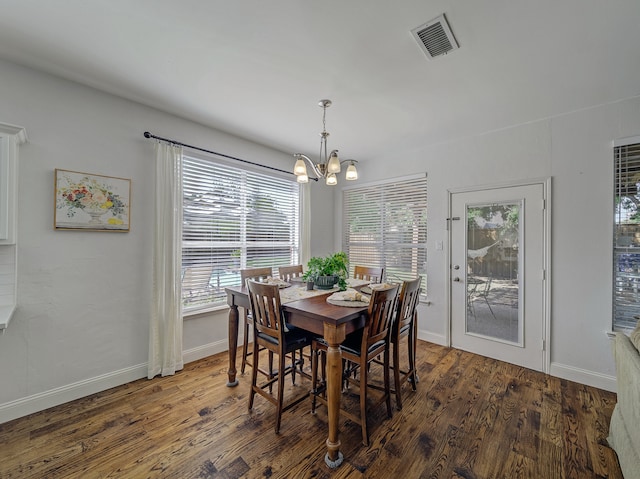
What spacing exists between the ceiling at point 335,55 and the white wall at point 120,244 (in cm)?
21

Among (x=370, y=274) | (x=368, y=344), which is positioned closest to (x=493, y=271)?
(x=370, y=274)

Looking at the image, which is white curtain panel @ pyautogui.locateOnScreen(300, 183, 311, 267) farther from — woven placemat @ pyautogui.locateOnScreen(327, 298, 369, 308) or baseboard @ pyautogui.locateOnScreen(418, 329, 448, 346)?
woven placemat @ pyautogui.locateOnScreen(327, 298, 369, 308)

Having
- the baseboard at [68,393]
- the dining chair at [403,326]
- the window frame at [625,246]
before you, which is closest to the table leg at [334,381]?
the dining chair at [403,326]

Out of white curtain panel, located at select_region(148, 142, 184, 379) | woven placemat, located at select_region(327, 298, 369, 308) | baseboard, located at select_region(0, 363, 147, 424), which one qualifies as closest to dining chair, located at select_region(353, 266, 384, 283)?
woven placemat, located at select_region(327, 298, 369, 308)

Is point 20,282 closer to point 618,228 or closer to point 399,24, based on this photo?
point 399,24

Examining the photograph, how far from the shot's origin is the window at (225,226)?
9.77 feet

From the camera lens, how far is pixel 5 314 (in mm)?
1839

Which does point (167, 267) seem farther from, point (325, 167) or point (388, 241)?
point (388, 241)

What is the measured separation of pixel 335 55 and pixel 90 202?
7.50 feet

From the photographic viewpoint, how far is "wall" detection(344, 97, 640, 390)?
247cm

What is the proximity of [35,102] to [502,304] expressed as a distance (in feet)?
15.1

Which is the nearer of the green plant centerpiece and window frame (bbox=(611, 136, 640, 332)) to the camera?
window frame (bbox=(611, 136, 640, 332))

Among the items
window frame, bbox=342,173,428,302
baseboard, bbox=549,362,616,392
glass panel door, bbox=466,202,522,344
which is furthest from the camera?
window frame, bbox=342,173,428,302

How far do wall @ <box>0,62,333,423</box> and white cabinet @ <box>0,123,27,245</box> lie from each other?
155mm
